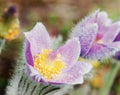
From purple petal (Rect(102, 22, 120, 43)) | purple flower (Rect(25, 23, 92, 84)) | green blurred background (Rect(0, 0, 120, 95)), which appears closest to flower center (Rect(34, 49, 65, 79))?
purple flower (Rect(25, 23, 92, 84))

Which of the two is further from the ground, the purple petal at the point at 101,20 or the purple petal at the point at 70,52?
the purple petal at the point at 101,20

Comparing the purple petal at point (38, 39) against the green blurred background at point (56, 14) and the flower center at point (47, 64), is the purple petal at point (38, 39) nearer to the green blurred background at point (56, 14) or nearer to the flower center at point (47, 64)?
the flower center at point (47, 64)

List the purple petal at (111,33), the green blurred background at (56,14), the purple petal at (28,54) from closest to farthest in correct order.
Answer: the purple petal at (28,54) < the purple petal at (111,33) < the green blurred background at (56,14)

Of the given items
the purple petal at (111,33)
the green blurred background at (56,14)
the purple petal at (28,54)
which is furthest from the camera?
the green blurred background at (56,14)

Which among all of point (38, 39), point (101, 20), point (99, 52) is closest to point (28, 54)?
point (38, 39)

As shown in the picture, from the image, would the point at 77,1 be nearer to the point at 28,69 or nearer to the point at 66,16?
the point at 66,16

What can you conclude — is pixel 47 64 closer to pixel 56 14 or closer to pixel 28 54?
pixel 28 54

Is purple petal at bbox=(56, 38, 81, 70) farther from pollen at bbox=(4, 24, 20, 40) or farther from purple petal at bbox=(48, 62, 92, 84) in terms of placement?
pollen at bbox=(4, 24, 20, 40)

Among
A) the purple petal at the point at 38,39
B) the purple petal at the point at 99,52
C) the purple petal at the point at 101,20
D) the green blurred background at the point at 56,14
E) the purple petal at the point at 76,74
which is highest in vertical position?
the green blurred background at the point at 56,14

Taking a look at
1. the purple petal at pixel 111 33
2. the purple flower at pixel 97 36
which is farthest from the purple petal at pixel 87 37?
the purple petal at pixel 111 33
